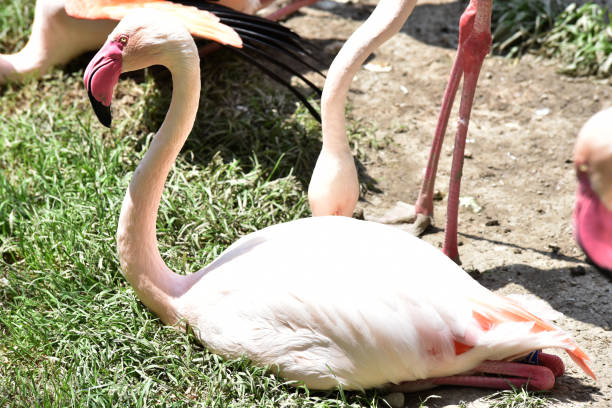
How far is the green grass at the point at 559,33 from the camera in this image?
4777 mm

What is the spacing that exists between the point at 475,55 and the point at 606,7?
2.33 meters

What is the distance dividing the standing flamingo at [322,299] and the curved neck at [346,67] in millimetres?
515

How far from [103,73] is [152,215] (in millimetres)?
553

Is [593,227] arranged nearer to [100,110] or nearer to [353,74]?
[353,74]

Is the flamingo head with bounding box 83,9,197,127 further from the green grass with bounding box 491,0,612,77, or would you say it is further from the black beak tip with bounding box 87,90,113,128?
the green grass with bounding box 491,0,612,77

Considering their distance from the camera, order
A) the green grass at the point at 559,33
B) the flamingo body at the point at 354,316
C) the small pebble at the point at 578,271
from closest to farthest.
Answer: the flamingo body at the point at 354,316, the small pebble at the point at 578,271, the green grass at the point at 559,33

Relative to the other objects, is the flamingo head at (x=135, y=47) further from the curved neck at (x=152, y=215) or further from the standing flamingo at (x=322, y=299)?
the curved neck at (x=152, y=215)

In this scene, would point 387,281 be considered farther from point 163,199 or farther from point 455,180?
point 163,199

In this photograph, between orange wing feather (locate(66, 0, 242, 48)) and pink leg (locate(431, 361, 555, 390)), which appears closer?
pink leg (locate(431, 361, 555, 390))

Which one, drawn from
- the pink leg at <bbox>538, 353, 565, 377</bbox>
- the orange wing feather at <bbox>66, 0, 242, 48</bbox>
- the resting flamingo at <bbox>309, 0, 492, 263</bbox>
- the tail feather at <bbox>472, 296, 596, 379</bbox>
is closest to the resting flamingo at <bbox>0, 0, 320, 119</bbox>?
the orange wing feather at <bbox>66, 0, 242, 48</bbox>

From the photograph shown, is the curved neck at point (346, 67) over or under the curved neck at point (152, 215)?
over

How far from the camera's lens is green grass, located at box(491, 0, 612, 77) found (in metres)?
4.78

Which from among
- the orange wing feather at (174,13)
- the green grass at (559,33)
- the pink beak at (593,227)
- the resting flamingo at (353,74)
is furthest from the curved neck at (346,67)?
the green grass at (559,33)

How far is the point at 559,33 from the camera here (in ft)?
16.3
